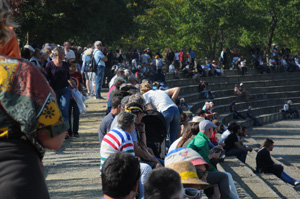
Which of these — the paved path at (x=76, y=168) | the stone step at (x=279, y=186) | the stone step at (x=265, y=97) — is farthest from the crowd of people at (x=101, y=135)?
the stone step at (x=265, y=97)

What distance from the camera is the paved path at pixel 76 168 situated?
675cm

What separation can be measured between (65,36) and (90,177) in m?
15.5

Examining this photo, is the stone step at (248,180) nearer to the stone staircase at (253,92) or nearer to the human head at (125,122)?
the human head at (125,122)

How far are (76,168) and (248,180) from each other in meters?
3.64

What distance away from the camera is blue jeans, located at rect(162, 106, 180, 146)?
9514 millimetres

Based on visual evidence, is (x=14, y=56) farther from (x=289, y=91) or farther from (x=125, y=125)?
(x=289, y=91)

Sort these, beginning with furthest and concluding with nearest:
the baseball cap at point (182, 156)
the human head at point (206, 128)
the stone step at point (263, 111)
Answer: the stone step at point (263, 111)
the human head at point (206, 128)
the baseball cap at point (182, 156)

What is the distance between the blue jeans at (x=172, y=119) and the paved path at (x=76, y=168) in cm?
136

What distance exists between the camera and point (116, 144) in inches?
222

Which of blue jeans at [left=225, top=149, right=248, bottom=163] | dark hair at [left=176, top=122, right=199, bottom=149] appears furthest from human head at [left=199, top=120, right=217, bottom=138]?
blue jeans at [left=225, top=149, right=248, bottom=163]

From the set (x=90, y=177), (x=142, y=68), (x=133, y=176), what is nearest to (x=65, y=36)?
(x=142, y=68)

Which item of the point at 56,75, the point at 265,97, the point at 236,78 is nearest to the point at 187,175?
the point at 56,75

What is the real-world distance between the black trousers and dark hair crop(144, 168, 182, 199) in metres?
1.14

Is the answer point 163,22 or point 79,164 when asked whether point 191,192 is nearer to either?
point 79,164
